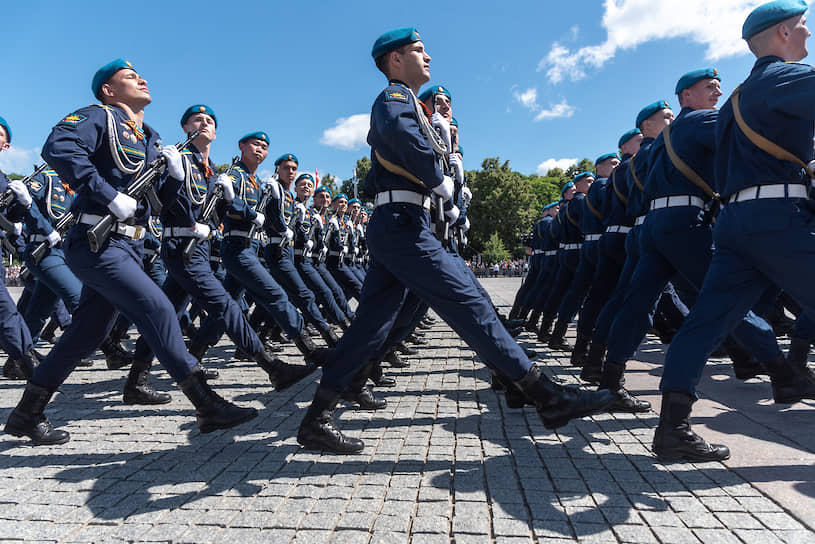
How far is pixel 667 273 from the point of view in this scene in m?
3.70

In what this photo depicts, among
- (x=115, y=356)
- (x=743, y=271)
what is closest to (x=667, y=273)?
(x=743, y=271)

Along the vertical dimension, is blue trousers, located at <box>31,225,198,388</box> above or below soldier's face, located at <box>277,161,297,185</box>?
below

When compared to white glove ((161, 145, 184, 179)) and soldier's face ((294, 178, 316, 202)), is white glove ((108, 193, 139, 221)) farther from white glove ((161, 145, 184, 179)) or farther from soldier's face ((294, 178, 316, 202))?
soldier's face ((294, 178, 316, 202))

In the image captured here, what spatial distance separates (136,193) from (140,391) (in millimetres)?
1758

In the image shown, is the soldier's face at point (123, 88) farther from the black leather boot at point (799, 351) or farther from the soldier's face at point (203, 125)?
the black leather boot at point (799, 351)

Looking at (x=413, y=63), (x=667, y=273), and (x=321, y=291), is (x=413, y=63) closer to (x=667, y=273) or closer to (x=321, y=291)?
(x=667, y=273)

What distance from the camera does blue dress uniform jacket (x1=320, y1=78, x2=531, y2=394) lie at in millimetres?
2754

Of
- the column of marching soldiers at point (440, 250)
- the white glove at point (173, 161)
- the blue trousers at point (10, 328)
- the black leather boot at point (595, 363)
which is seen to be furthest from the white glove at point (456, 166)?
the blue trousers at point (10, 328)

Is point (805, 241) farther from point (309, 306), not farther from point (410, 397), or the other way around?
point (309, 306)

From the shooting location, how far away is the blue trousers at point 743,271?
2.50m

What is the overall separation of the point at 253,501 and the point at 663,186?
3.12 meters

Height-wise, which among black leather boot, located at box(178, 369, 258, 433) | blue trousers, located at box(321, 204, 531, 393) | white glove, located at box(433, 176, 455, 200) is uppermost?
white glove, located at box(433, 176, 455, 200)

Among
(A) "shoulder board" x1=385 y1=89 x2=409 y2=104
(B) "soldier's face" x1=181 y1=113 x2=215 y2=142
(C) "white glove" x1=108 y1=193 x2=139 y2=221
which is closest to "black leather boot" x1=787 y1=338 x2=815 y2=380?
(A) "shoulder board" x1=385 y1=89 x2=409 y2=104

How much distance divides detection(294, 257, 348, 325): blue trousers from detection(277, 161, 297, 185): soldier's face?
45.2 inches
